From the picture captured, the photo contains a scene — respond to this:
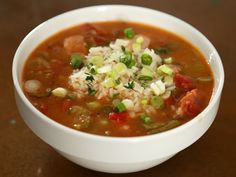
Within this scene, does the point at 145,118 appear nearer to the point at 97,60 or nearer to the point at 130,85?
the point at 130,85

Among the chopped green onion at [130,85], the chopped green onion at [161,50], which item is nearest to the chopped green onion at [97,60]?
the chopped green onion at [130,85]

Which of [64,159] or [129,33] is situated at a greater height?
[129,33]

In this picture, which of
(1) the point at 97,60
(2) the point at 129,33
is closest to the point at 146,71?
(1) the point at 97,60

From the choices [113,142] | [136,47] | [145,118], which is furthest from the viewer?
[136,47]

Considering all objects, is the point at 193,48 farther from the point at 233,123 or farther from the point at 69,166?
the point at 69,166

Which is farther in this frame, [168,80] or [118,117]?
[168,80]

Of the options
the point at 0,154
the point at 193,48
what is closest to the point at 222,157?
the point at 193,48

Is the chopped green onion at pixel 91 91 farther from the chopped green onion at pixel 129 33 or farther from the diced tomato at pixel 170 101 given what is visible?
the chopped green onion at pixel 129 33
